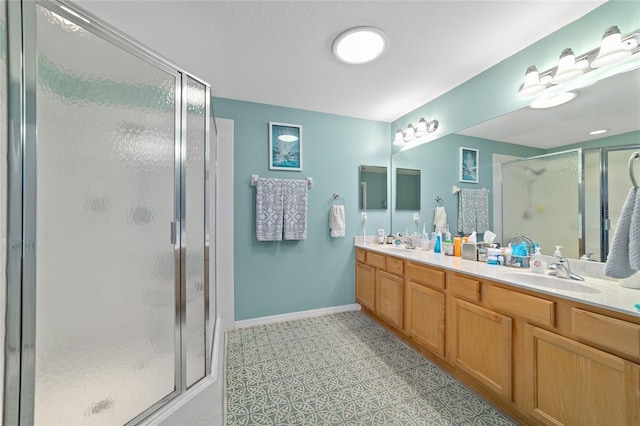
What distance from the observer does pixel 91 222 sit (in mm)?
954

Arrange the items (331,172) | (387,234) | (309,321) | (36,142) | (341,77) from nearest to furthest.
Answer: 1. (36,142)
2. (341,77)
3. (309,321)
4. (331,172)
5. (387,234)

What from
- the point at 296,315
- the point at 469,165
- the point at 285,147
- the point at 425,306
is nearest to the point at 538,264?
the point at 425,306

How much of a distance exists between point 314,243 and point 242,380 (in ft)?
4.71

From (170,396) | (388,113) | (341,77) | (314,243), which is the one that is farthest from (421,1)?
(170,396)

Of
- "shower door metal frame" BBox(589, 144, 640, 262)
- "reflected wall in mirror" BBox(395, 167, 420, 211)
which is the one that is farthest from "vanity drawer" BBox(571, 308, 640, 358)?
Result: "reflected wall in mirror" BBox(395, 167, 420, 211)

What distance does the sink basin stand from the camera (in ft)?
4.19

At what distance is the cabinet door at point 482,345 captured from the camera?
4.31 ft

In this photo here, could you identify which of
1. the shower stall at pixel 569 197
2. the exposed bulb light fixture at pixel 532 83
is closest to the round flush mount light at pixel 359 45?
the exposed bulb light fixture at pixel 532 83

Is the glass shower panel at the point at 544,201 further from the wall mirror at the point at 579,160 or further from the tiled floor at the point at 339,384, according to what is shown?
the tiled floor at the point at 339,384

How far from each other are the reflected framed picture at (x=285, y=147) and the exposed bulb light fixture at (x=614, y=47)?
2.21 m

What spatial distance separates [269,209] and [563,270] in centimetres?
229

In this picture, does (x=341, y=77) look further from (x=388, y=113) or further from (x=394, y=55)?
(x=388, y=113)

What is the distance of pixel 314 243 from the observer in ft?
8.95

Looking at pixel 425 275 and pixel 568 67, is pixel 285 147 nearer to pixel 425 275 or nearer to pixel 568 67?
pixel 425 275
